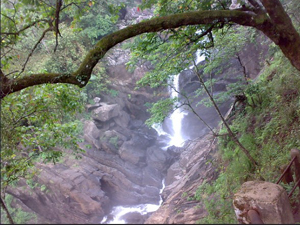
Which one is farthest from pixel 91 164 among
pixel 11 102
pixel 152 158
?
pixel 11 102

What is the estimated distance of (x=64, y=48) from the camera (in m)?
12.8

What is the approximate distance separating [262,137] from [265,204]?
3.80 meters

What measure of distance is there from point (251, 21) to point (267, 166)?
3.15 meters

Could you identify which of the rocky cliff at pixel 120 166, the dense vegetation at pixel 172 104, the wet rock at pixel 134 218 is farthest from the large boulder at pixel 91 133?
the wet rock at pixel 134 218

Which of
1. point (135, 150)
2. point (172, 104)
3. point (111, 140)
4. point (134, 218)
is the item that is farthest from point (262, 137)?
point (111, 140)

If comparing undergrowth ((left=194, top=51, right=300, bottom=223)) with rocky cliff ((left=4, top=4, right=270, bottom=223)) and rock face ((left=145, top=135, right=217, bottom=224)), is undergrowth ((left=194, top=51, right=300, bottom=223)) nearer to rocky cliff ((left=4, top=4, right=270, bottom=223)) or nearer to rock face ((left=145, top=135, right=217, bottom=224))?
rock face ((left=145, top=135, right=217, bottom=224))

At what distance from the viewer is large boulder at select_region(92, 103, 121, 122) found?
1340cm

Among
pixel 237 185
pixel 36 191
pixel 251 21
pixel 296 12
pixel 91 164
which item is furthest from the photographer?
pixel 91 164

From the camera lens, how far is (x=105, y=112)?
44.5 feet

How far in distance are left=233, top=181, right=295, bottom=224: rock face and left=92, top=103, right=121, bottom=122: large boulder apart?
37.0ft

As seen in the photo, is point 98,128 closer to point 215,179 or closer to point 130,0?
point 215,179

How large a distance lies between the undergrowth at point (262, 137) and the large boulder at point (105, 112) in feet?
25.4

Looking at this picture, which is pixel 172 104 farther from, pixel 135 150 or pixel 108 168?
pixel 135 150

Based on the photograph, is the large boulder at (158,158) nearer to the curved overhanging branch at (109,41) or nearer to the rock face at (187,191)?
the rock face at (187,191)
